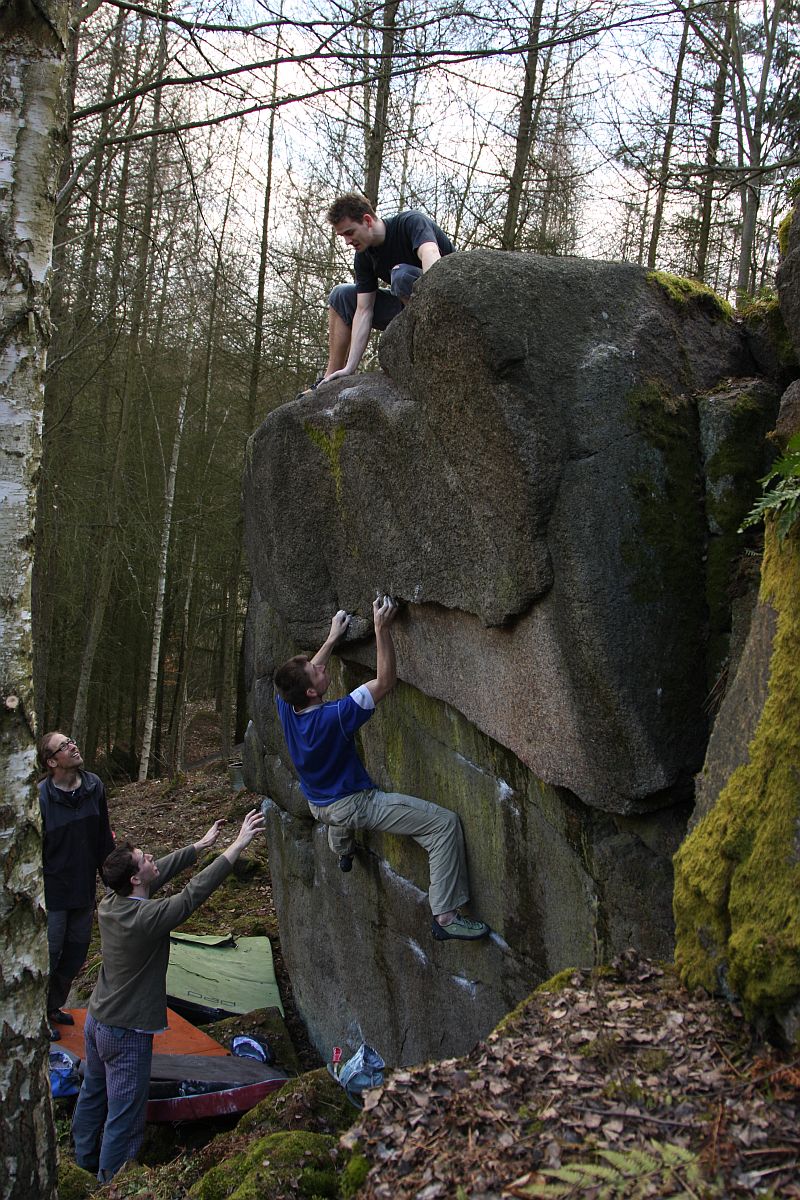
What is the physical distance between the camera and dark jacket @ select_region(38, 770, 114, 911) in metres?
6.66

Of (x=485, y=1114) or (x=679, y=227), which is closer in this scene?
(x=485, y=1114)

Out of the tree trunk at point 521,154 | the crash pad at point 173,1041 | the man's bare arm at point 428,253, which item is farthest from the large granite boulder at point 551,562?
the tree trunk at point 521,154

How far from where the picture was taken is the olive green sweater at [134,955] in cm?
551

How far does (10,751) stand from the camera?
12.0 ft

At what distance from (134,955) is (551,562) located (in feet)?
11.4

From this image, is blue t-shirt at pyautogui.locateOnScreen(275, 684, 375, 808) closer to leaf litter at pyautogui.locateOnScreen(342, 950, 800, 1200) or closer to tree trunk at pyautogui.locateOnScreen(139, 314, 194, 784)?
leaf litter at pyautogui.locateOnScreen(342, 950, 800, 1200)

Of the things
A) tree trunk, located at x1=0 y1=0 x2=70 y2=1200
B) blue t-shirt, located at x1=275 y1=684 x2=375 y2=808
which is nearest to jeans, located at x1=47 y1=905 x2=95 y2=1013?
blue t-shirt, located at x1=275 y1=684 x2=375 y2=808

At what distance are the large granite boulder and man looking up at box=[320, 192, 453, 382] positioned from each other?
0.44 meters

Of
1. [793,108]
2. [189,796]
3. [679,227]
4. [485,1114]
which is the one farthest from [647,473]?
[189,796]

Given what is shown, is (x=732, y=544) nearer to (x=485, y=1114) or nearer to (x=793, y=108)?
(x=485, y=1114)

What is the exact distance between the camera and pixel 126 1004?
5531 millimetres

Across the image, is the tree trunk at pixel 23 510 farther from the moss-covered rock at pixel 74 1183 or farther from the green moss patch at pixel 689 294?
the green moss patch at pixel 689 294

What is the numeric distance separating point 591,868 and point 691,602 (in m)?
1.33

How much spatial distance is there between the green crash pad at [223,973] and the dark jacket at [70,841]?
1415 millimetres
